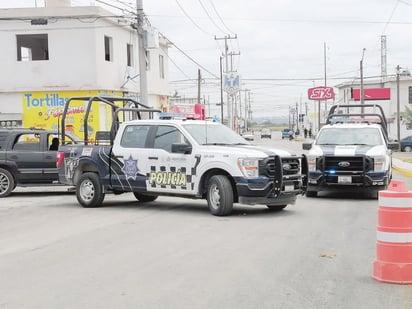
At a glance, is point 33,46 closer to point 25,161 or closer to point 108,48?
point 108,48

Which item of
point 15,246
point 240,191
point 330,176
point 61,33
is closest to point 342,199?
point 330,176

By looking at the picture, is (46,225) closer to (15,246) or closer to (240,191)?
(15,246)

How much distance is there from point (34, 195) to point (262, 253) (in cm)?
1135

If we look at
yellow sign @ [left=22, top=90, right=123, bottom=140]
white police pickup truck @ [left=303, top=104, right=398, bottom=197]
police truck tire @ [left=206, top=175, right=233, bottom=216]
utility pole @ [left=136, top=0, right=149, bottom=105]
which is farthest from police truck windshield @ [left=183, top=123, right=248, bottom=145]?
yellow sign @ [left=22, top=90, right=123, bottom=140]

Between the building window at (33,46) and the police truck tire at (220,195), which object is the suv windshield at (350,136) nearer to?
the police truck tire at (220,195)

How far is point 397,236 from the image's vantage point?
6.63 m

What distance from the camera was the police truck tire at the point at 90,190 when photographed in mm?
14008

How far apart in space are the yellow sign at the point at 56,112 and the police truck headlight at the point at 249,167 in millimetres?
22576

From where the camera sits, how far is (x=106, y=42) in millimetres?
35094

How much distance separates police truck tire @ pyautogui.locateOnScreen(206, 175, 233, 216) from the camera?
39.0 ft

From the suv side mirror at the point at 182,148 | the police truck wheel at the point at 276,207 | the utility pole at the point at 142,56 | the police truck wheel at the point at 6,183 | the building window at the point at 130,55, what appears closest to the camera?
the suv side mirror at the point at 182,148

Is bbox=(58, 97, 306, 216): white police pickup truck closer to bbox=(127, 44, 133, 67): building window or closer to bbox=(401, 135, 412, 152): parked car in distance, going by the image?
bbox=(127, 44, 133, 67): building window

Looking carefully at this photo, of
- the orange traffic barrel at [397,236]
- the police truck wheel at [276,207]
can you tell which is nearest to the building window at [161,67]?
the police truck wheel at [276,207]

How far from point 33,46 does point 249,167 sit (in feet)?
99.2
